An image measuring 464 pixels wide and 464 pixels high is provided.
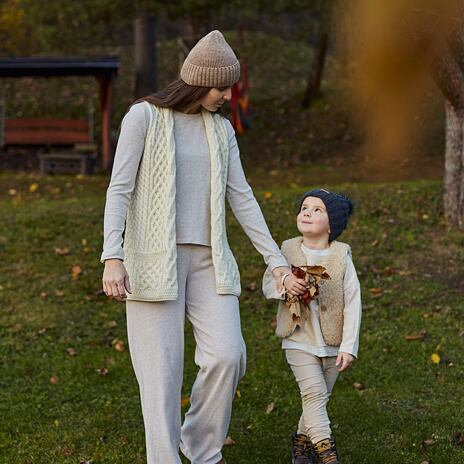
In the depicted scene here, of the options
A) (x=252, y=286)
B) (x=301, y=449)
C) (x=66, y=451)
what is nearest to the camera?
(x=301, y=449)

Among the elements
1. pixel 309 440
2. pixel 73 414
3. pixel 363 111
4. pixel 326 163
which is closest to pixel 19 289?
pixel 73 414

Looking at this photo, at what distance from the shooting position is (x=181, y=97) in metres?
4.25

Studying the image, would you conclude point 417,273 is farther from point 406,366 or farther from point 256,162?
point 256,162

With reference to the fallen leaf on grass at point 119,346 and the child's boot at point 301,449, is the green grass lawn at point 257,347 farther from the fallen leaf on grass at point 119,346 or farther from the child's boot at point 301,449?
the child's boot at point 301,449

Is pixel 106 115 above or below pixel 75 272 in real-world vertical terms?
above

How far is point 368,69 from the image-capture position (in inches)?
452

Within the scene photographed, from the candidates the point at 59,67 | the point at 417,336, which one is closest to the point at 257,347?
the point at 417,336

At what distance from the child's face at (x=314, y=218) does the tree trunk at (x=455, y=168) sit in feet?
16.9

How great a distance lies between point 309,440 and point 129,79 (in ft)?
61.7

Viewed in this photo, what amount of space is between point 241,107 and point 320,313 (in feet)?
44.4

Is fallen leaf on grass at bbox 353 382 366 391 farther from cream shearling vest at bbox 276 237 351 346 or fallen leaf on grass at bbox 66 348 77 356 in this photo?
fallen leaf on grass at bbox 66 348 77 356

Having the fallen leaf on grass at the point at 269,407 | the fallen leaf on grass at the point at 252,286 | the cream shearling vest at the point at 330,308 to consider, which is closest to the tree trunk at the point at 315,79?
the fallen leaf on grass at the point at 252,286

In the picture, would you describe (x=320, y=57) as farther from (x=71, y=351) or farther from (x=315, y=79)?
(x=71, y=351)

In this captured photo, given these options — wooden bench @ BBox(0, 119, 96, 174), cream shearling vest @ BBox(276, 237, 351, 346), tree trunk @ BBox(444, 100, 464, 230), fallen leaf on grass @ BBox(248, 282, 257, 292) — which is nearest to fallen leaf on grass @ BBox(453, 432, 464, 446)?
cream shearling vest @ BBox(276, 237, 351, 346)
